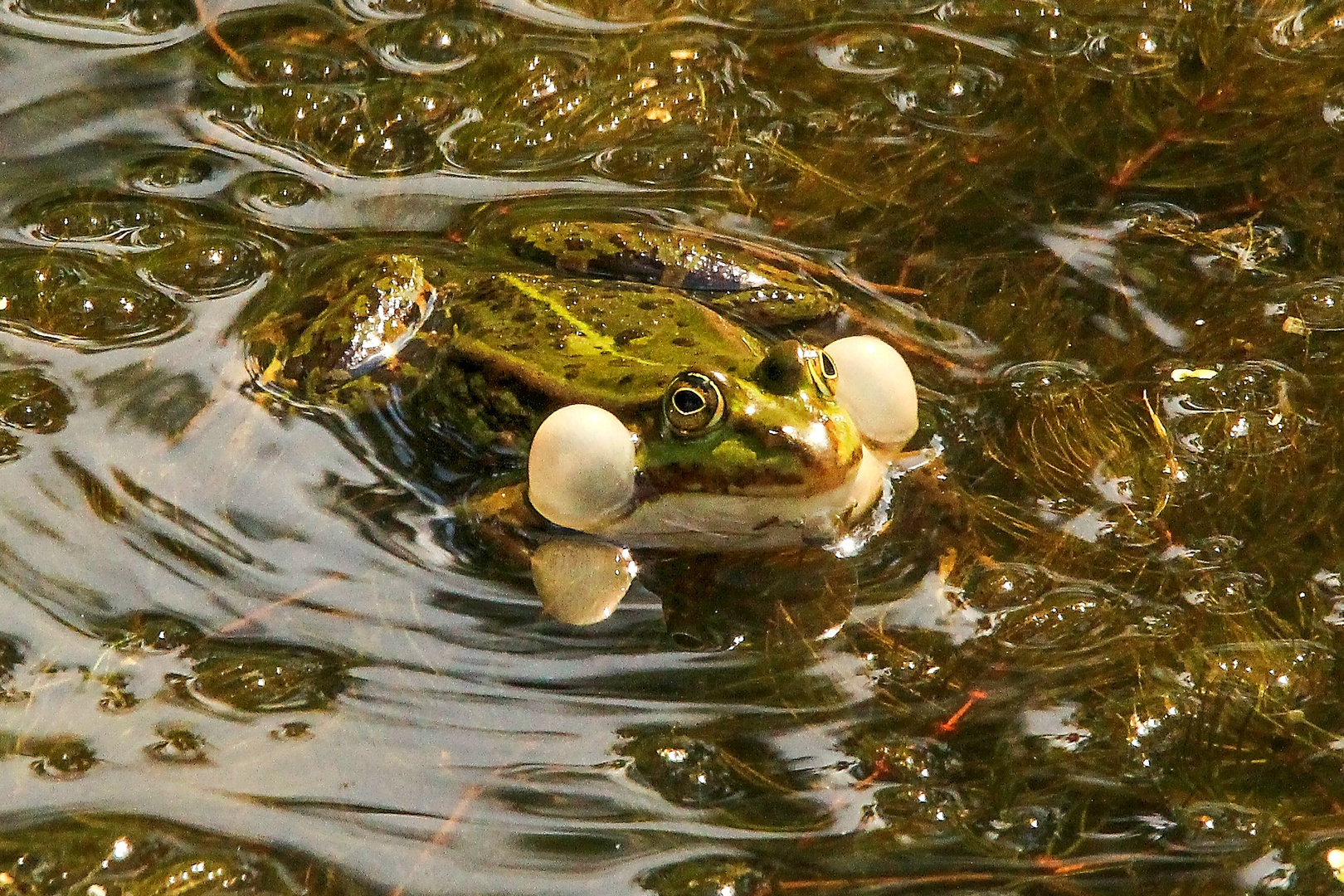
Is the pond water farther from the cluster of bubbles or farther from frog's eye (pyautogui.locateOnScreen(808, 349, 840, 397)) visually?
frog's eye (pyautogui.locateOnScreen(808, 349, 840, 397))

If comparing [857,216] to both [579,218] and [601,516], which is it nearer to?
[579,218]

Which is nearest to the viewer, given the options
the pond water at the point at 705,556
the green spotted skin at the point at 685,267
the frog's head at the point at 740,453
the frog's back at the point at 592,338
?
the pond water at the point at 705,556

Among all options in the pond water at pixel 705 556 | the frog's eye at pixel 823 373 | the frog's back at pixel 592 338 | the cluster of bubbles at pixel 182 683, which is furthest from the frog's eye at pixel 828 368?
the cluster of bubbles at pixel 182 683

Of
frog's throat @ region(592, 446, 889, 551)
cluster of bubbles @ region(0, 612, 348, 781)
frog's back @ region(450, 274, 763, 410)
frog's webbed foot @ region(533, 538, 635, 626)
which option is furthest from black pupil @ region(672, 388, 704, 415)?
cluster of bubbles @ region(0, 612, 348, 781)

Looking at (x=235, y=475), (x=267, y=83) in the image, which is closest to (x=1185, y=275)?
(x=235, y=475)

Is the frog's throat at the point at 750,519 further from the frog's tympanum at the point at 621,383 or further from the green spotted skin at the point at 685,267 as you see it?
the green spotted skin at the point at 685,267

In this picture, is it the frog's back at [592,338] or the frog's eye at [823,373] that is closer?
the frog's eye at [823,373]

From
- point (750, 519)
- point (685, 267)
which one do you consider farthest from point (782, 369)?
point (685, 267)
